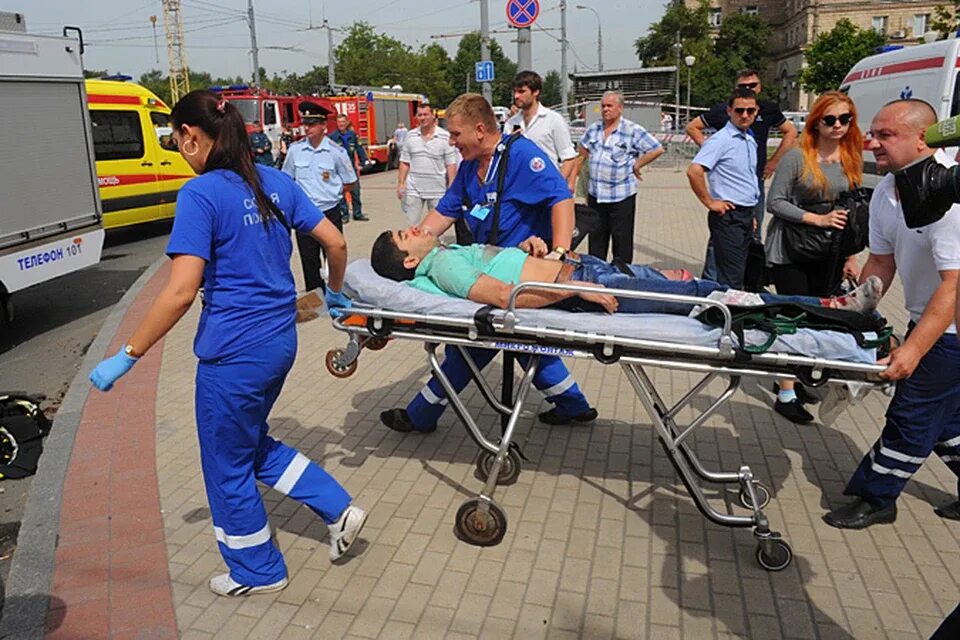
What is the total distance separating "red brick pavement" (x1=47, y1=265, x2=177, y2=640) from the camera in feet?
10.2

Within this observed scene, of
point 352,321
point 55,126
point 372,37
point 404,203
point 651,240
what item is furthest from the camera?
point 372,37

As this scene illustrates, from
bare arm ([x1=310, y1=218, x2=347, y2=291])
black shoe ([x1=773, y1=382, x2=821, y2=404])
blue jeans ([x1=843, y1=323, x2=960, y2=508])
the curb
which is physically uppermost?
bare arm ([x1=310, y1=218, x2=347, y2=291])

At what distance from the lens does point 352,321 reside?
11.9 ft

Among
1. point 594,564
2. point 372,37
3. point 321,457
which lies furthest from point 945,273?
point 372,37

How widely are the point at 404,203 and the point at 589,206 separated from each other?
102 inches

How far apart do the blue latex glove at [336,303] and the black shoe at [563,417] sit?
1.70 m

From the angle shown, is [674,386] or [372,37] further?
[372,37]

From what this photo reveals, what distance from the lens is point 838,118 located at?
4535 millimetres

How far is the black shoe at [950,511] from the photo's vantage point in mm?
3646

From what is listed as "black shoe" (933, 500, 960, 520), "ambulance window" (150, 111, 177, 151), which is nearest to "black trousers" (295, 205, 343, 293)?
"black shoe" (933, 500, 960, 520)

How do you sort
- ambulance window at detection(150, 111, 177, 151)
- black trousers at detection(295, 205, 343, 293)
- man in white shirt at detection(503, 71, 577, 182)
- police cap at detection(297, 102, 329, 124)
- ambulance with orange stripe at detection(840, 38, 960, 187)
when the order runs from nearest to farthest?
man in white shirt at detection(503, 71, 577, 182) < black trousers at detection(295, 205, 343, 293) < police cap at detection(297, 102, 329, 124) < ambulance with orange stripe at detection(840, 38, 960, 187) < ambulance window at detection(150, 111, 177, 151)

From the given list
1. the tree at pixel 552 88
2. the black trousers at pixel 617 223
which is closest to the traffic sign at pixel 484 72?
the black trousers at pixel 617 223

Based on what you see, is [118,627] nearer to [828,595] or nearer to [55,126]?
[828,595]

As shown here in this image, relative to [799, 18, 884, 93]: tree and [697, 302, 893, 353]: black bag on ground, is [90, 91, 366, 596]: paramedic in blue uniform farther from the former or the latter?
[799, 18, 884, 93]: tree
